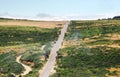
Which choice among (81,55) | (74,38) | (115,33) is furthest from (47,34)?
(81,55)

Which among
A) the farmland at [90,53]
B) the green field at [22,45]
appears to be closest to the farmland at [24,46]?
the green field at [22,45]

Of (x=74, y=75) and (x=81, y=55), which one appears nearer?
(x=74, y=75)

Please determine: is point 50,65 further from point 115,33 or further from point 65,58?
point 115,33

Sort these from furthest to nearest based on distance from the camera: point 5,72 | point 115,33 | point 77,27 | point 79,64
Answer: point 77,27 → point 115,33 → point 79,64 → point 5,72

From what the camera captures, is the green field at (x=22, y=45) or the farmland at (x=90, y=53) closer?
the farmland at (x=90, y=53)

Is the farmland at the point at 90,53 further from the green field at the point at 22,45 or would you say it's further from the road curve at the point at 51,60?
the green field at the point at 22,45

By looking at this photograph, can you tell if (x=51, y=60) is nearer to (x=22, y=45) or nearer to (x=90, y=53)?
(x=90, y=53)

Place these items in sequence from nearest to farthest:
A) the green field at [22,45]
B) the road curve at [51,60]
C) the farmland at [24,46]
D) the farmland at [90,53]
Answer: the road curve at [51,60], the farmland at [90,53], the farmland at [24,46], the green field at [22,45]
